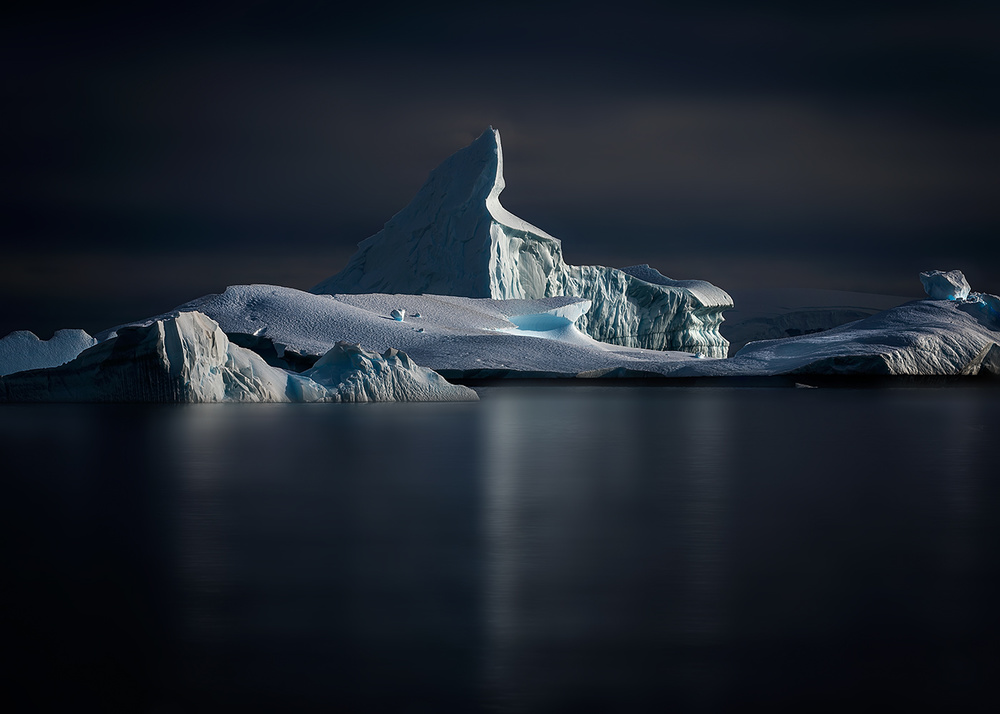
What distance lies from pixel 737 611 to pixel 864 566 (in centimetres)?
125

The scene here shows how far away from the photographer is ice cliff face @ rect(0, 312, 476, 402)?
1911 centimetres

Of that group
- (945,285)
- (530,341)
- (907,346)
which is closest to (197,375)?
(530,341)

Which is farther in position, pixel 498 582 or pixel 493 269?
pixel 493 269

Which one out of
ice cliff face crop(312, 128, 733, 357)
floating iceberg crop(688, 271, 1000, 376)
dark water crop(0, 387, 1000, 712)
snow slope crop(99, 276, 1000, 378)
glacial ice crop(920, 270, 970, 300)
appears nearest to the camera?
dark water crop(0, 387, 1000, 712)

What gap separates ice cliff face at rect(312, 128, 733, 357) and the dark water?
99.9 ft

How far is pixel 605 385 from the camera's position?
41.3m

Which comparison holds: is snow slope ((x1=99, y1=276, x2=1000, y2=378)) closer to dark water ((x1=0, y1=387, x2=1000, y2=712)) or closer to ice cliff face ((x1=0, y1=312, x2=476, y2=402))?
ice cliff face ((x1=0, y1=312, x2=476, y2=402))

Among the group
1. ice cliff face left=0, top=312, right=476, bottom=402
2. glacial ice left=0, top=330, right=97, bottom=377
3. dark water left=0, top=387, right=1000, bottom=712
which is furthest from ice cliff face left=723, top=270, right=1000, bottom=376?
dark water left=0, top=387, right=1000, bottom=712

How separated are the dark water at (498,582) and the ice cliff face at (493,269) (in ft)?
99.9

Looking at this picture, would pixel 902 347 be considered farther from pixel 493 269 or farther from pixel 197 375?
pixel 197 375

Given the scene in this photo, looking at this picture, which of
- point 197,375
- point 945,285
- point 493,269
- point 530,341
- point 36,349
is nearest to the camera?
point 197,375

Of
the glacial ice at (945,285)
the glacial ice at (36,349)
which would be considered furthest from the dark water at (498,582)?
the glacial ice at (945,285)

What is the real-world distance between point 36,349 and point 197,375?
25.7ft

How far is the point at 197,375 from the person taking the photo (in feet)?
63.7
